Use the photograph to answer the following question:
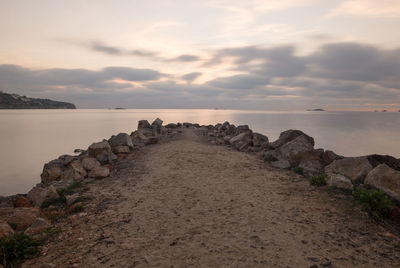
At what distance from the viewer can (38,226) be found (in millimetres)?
6234

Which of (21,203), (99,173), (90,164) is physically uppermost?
(90,164)

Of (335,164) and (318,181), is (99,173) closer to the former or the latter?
(318,181)

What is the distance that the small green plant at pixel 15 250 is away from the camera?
191 inches

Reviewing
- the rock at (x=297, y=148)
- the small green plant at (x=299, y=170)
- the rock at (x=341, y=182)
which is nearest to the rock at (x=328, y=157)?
the rock at (x=297, y=148)

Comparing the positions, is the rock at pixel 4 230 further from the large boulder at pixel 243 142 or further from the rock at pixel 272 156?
the large boulder at pixel 243 142

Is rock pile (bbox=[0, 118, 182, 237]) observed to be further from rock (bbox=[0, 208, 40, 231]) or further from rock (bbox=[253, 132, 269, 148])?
rock (bbox=[253, 132, 269, 148])

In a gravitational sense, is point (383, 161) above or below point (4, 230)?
above

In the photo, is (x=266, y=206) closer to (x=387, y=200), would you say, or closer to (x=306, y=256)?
(x=306, y=256)

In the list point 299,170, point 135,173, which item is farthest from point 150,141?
point 299,170

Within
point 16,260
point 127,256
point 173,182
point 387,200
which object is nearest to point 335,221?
point 387,200

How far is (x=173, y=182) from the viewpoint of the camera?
33.5 ft

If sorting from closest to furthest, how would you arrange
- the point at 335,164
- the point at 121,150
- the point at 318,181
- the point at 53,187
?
the point at 53,187 → the point at 318,181 → the point at 335,164 → the point at 121,150

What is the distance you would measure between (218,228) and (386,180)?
6005 mm

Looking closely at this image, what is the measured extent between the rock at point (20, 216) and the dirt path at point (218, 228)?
111 centimetres
